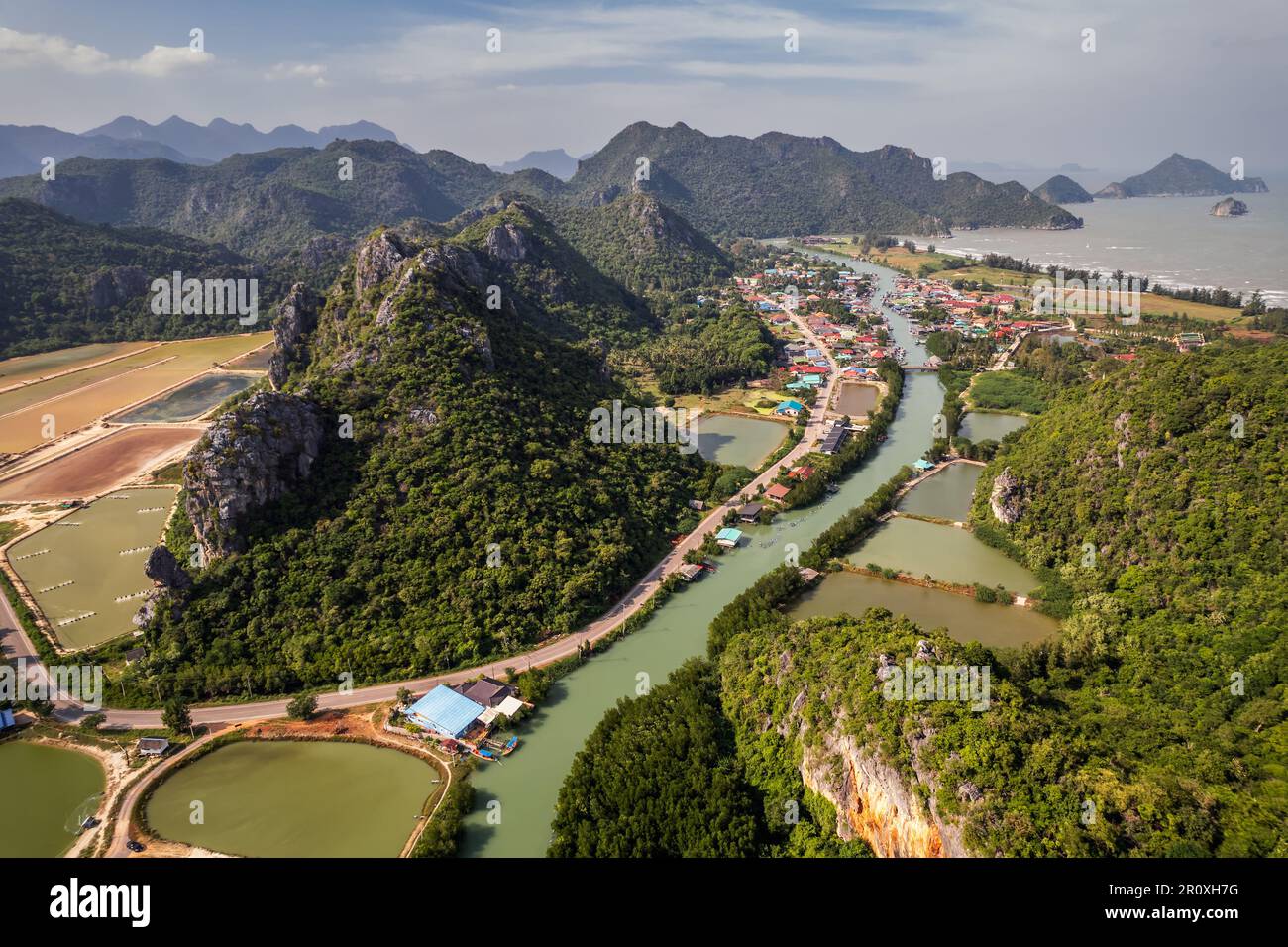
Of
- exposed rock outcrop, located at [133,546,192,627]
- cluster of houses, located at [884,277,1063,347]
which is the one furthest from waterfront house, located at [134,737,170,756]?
cluster of houses, located at [884,277,1063,347]

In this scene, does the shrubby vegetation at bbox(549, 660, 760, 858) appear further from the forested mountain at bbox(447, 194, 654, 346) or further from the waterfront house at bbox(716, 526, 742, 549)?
the forested mountain at bbox(447, 194, 654, 346)

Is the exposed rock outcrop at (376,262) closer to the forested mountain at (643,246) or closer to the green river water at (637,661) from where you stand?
the green river water at (637,661)

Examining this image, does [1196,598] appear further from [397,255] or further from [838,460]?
[397,255]

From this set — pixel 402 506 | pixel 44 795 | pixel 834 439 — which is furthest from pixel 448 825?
pixel 834 439

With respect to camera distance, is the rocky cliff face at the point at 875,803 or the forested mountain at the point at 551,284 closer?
the rocky cliff face at the point at 875,803

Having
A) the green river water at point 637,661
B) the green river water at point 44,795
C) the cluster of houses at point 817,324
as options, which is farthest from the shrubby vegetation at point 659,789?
the cluster of houses at point 817,324

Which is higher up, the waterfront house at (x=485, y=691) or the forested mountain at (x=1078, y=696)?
the forested mountain at (x=1078, y=696)

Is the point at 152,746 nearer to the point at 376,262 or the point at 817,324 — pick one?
the point at 376,262
